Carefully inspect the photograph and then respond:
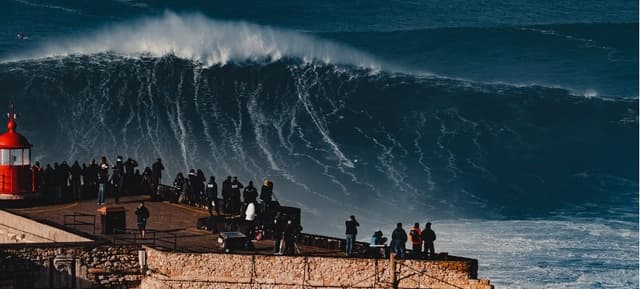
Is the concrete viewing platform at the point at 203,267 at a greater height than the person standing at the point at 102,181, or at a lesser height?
lesser

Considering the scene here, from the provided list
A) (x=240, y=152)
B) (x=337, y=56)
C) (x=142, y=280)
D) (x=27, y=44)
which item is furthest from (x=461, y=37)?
(x=142, y=280)

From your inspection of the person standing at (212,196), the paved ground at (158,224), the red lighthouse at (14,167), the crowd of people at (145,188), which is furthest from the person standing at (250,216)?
the red lighthouse at (14,167)

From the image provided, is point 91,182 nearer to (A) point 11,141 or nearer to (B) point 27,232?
(A) point 11,141

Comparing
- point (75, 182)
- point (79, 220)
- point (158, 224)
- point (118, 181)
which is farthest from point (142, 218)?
point (75, 182)

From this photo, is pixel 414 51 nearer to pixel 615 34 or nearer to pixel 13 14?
pixel 615 34

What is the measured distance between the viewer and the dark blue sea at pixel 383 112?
62.8 metres

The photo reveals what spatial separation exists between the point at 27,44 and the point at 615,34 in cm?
2969

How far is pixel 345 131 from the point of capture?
76312mm

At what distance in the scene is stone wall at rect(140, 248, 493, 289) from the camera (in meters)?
37.8

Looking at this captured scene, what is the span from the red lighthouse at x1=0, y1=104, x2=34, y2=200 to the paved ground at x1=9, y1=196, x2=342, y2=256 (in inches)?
32.6

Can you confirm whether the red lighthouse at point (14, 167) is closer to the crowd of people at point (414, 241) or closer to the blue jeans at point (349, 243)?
the crowd of people at point (414, 241)

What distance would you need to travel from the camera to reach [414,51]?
314ft

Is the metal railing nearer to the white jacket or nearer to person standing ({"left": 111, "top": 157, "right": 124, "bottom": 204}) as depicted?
person standing ({"left": 111, "top": 157, "right": 124, "bottom": 204})

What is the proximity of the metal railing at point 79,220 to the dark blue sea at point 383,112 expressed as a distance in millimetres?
11581
